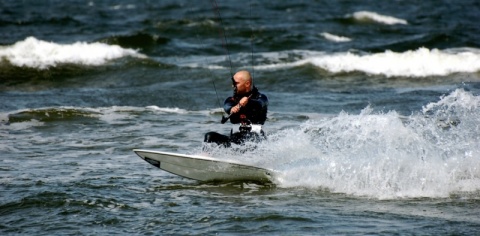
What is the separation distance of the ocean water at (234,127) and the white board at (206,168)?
12 centimetres

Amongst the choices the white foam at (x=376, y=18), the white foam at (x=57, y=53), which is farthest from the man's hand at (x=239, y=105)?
the white foam at (x=376, y=18)

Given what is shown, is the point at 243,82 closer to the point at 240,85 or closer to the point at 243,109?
the point at 240,85

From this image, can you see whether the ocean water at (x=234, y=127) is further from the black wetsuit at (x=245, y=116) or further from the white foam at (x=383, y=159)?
the black wetsuit at (x=245, y=116)

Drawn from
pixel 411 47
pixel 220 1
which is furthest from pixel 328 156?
pixel 220 1

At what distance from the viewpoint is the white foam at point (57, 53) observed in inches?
896

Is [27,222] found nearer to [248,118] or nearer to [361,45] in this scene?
[248,118]

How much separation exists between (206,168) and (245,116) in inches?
30.8

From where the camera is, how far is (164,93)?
1739 centimetres

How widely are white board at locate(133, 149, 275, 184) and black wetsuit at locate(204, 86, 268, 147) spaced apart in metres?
0.27

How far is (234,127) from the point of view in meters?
9.38

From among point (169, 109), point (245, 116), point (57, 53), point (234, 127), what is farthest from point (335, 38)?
point (245, 116)

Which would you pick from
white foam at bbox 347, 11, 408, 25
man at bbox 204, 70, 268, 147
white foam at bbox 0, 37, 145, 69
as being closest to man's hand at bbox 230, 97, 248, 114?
man at bbox 204, 70, 268, 147

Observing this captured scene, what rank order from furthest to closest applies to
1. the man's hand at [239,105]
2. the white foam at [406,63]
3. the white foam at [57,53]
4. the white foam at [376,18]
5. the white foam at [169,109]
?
the white foam at [376,18]
the white foam at [57,53]
the white foam at [406,63]
the white foam at [169,109]
the man's hand at [239,105]

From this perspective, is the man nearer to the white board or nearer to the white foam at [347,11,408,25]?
the white board
